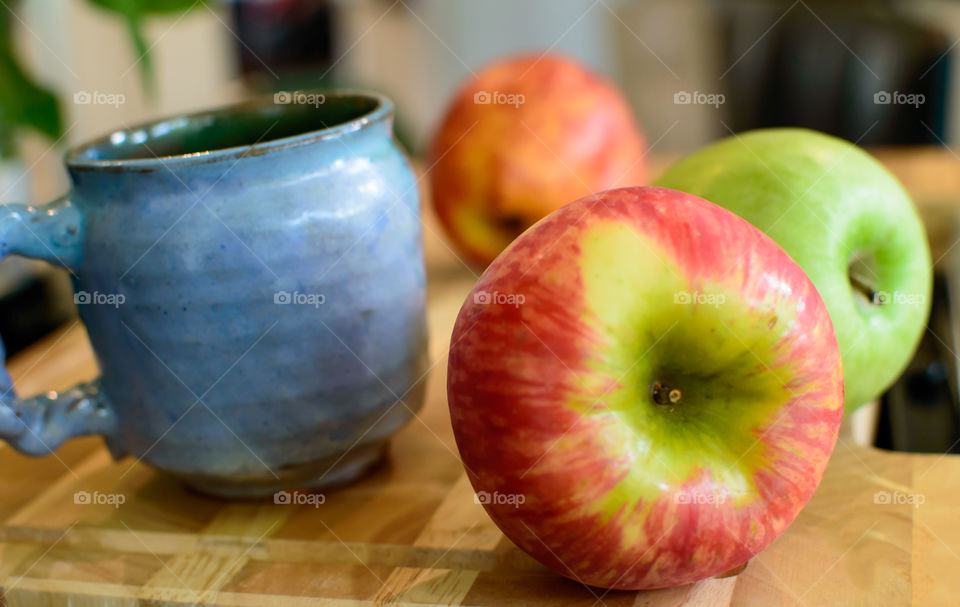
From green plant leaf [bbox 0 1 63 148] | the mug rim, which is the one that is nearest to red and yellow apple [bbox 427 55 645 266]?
the mug rim

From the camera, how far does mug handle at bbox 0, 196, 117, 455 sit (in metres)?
0.46

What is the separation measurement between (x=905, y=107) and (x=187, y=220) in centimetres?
136

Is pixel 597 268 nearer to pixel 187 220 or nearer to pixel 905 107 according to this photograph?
pixel 187 220

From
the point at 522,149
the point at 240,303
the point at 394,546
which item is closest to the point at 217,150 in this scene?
the point at 240,303

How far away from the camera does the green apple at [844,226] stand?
0.49 m

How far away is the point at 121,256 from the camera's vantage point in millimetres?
459

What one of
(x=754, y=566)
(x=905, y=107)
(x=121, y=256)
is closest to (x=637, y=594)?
(x=754, y=566)

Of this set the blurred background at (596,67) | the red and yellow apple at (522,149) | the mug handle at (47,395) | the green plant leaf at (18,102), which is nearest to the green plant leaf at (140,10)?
the blurred background at (596,67)

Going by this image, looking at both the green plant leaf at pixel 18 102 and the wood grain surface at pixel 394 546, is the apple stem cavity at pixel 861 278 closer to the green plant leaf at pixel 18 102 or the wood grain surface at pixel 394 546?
the wood grain surface at pixel 394 546

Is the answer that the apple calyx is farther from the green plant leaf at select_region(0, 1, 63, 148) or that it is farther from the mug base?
the green plant leaf at select_region(0, 1, 63, 148)

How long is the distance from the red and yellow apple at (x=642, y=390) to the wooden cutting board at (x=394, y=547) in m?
0.05

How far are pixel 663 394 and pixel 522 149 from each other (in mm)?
453

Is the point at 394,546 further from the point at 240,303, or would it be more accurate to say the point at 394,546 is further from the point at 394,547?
the point at 240,303

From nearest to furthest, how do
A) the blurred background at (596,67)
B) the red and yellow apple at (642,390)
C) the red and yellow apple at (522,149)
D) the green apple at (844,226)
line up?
the red and yellow apple at (642,390) < the green apple at (844,226) < the red and yellow apple at (522,149) < the blurred background at (596,67)
